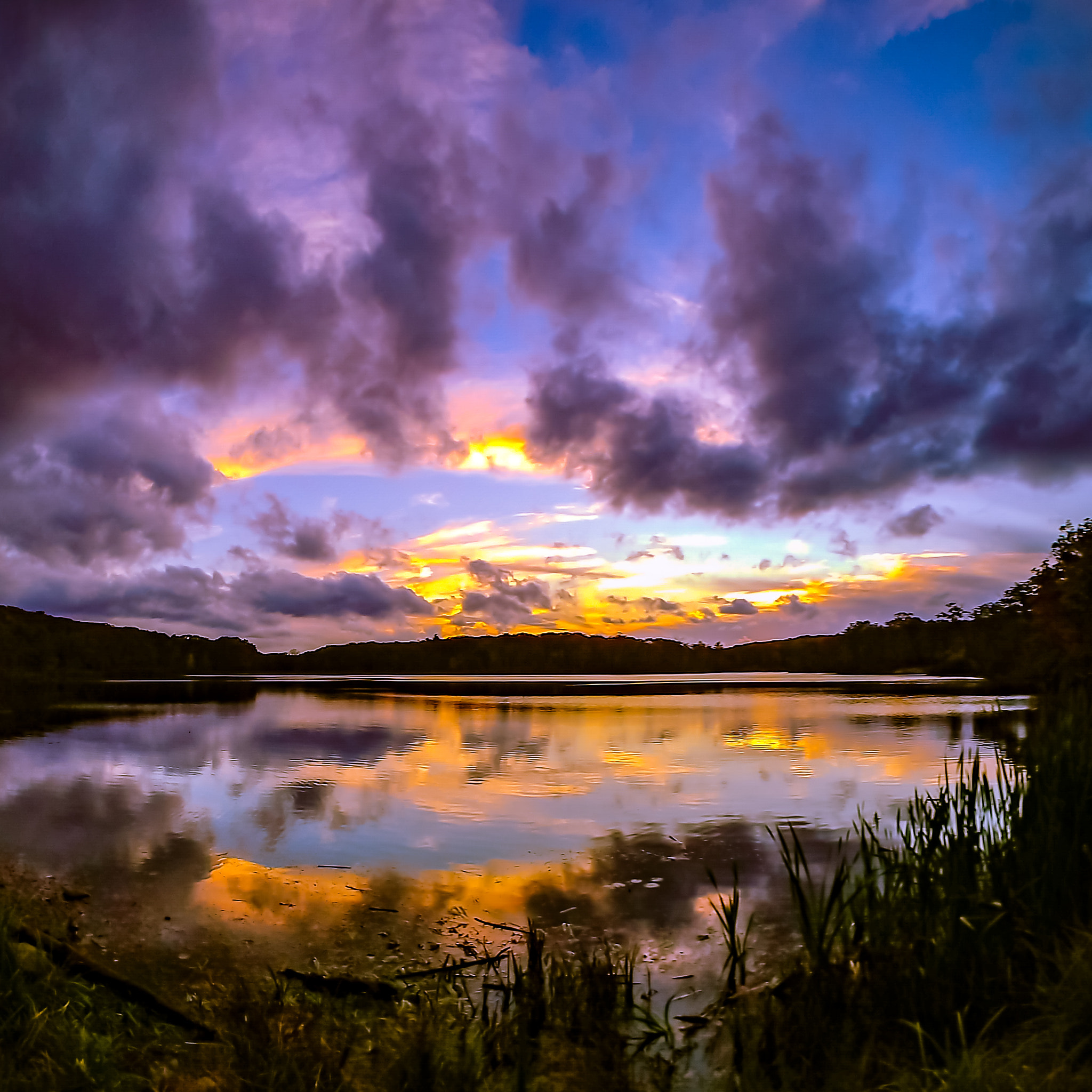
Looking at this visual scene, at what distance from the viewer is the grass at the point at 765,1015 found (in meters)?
6.18

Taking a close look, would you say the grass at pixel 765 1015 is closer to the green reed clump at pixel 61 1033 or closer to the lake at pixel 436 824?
the green reed clump at pixel 61 1033

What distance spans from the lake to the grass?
174cm

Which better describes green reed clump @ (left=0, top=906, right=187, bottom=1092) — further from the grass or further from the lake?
the lake

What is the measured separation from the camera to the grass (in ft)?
20.3

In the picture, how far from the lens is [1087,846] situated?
8.05 m

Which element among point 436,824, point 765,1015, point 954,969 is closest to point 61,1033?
point 765,1015

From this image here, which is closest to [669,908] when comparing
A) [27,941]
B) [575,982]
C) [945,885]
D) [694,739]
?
[575,982]

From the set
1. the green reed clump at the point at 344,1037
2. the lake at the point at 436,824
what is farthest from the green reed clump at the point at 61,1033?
the lake at the point at 436,824

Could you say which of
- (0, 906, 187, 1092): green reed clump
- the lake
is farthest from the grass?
the lake

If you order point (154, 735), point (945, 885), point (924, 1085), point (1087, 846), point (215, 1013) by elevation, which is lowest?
point (154, 735)

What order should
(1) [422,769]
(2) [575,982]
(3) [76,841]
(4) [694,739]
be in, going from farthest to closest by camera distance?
(4) [694,739] → (1) [422,769] → (3) [76,841] → (2) [575,982]

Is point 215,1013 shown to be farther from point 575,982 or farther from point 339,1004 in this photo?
point 575,982

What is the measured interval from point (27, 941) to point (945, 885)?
1014 centimetres

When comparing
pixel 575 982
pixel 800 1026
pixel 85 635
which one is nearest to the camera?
pixel 800 1026
